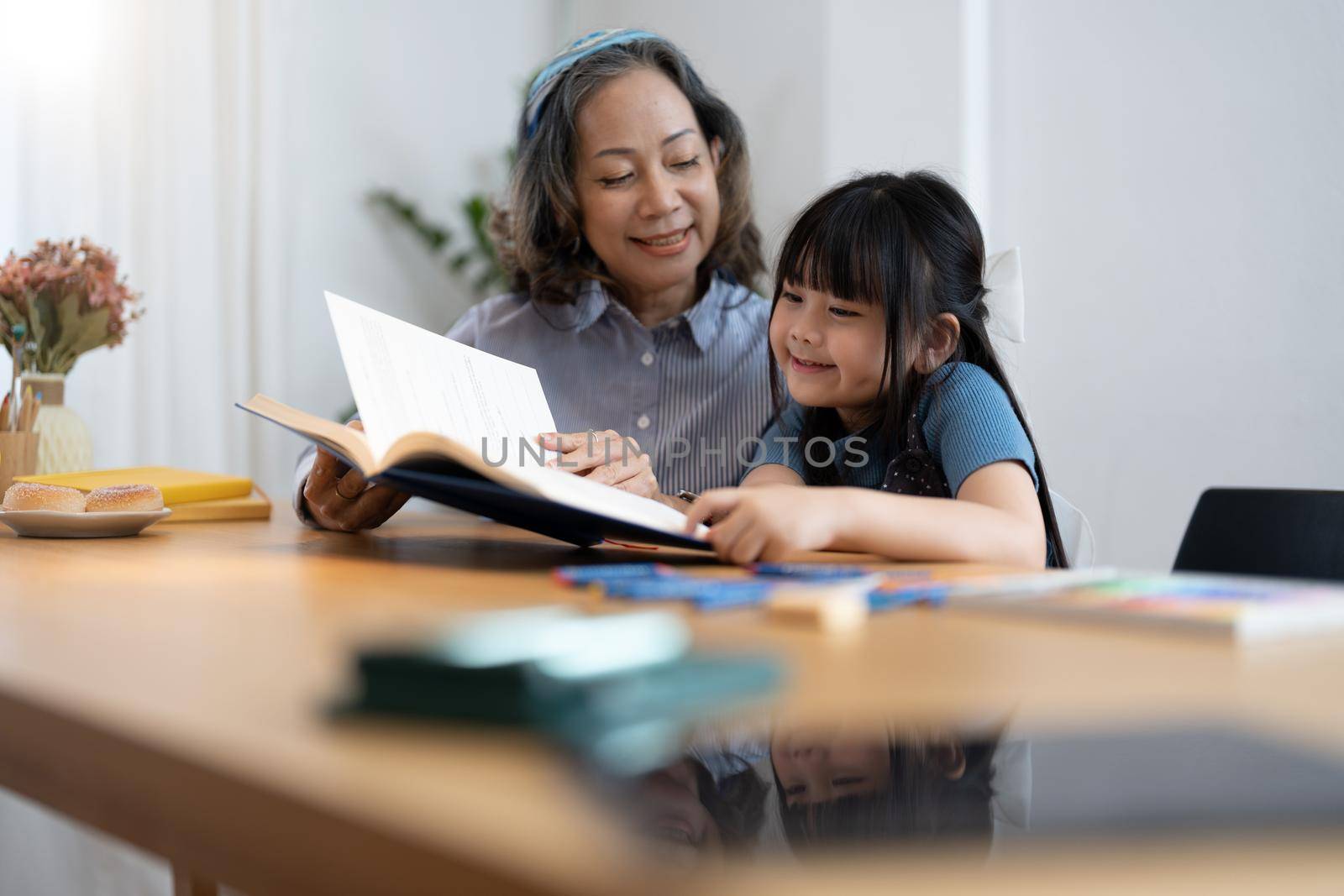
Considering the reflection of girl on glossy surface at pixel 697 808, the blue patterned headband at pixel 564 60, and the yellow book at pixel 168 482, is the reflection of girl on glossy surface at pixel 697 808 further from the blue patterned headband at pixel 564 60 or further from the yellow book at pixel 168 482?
the blue patterned headband at pixel 564 60

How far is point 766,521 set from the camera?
75 cm

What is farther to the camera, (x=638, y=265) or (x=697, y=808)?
(x=638, y=265)

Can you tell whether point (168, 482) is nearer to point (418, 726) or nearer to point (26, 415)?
point (26, 415)

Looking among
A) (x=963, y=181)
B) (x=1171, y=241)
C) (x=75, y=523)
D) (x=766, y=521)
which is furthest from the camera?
(x=963, y=181)

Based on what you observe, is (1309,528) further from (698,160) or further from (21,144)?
(21,144)

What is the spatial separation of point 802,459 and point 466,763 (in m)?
1.12

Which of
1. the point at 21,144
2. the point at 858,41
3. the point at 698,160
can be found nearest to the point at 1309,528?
the point at 698,160

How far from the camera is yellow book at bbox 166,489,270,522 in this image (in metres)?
1.28

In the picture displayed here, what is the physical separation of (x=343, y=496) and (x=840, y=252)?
24.9 inches

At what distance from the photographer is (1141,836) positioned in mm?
248

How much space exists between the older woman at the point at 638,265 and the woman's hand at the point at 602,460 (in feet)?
1.22

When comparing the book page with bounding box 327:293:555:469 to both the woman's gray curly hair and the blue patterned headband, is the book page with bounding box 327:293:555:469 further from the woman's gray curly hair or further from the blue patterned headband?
the blue patterned headband

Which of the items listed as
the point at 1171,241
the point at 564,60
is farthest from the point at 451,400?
the point at 1171,241

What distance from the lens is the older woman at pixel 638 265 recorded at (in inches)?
63.2
